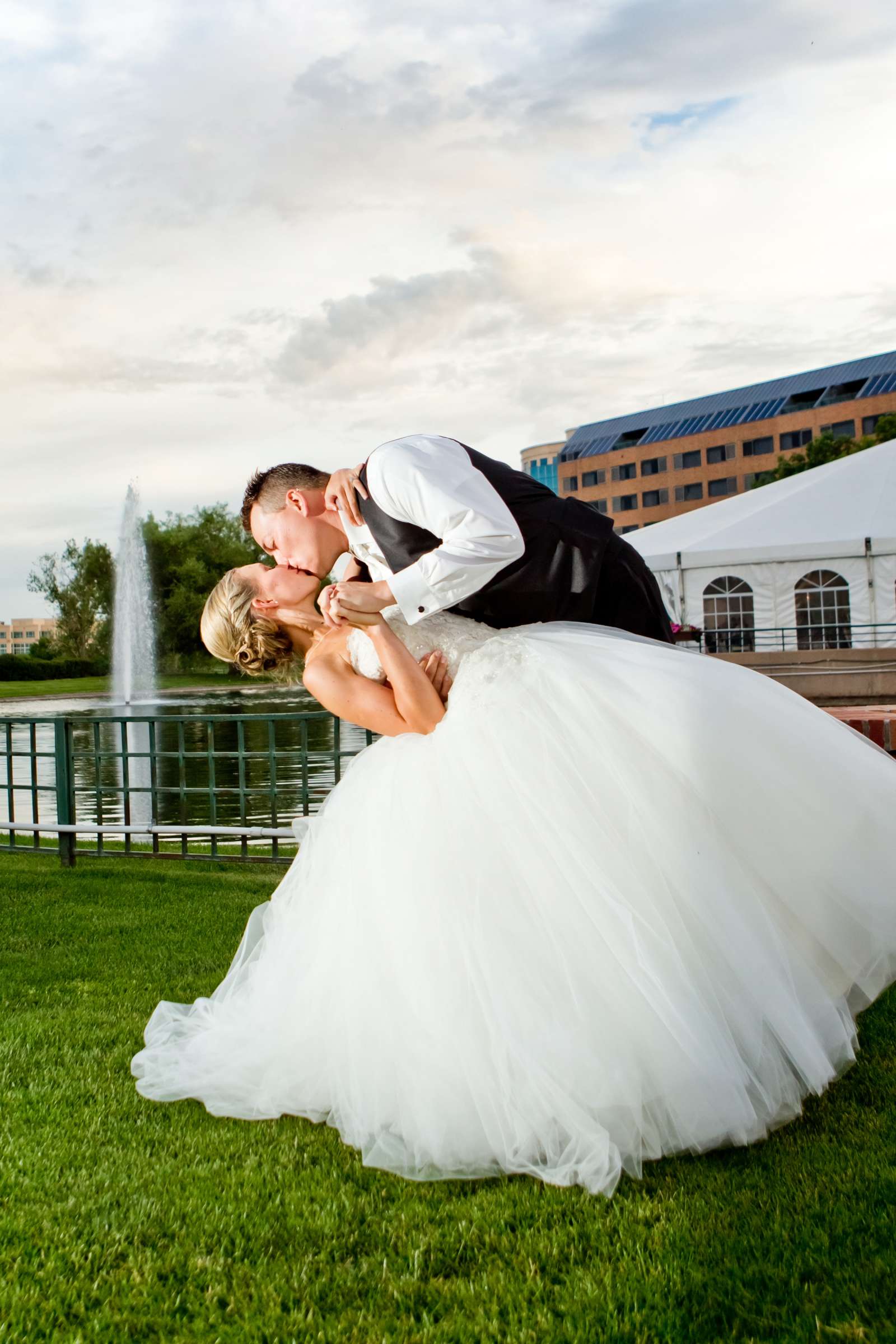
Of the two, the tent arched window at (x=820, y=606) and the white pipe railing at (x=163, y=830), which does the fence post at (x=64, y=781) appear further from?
the tent arched window at (x=820, y=606)

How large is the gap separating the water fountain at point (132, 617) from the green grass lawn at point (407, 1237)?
129 ft

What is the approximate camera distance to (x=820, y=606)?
754 inches

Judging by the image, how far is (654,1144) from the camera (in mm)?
2676

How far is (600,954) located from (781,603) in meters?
17.7

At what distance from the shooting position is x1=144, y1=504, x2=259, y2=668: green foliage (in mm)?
56719

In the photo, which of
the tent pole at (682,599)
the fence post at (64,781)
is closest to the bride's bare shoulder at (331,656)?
the fence post at (64,781)

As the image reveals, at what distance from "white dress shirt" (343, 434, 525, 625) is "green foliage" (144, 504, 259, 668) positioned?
52537mm

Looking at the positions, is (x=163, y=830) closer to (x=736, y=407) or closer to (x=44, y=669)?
(x=44, y=669)

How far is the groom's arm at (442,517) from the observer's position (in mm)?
2809

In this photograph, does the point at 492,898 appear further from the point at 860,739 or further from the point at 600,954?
the point at 860,739

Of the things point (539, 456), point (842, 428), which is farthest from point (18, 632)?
point (842, 428)

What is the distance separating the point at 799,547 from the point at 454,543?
54.7ft

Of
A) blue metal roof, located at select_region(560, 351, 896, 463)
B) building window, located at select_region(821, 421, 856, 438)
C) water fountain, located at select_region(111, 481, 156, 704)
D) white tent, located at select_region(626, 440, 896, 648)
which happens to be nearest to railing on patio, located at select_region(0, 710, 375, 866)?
white tent, located at select_region(626, 440, 896, 648)

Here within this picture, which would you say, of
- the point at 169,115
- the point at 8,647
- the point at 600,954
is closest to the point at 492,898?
the point at 600,954
